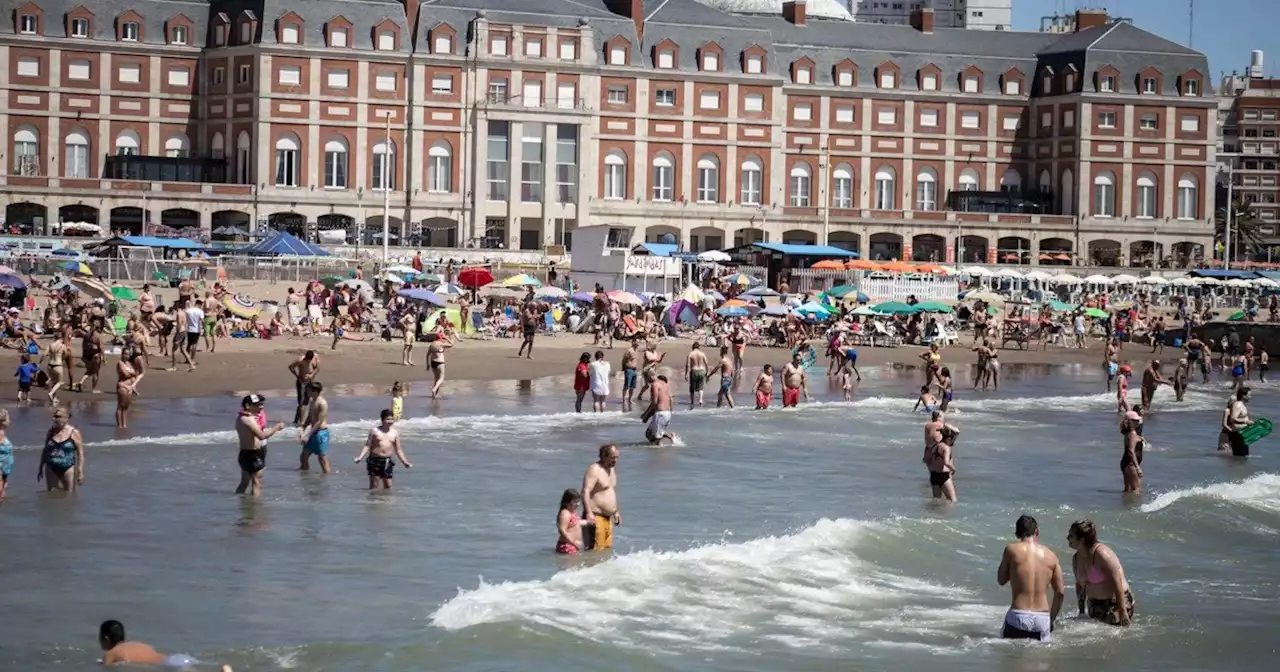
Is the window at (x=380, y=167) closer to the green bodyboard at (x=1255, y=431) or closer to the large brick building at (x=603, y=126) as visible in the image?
the large brick building at (x=603, y=126)

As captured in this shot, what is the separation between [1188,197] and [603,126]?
3091 cm

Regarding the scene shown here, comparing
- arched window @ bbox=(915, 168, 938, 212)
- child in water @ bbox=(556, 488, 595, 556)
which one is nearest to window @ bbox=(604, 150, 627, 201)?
arched window @ bbox=(915, 168, 938, 212)

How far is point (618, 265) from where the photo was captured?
6412 cm

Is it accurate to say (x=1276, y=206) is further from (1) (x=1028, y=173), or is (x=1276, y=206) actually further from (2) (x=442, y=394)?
(2) (x=442, y=394)

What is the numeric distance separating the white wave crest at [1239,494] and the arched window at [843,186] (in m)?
62.8

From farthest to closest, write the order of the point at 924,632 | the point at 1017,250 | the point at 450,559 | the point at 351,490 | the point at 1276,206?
the point at 1276,206, the point at 1017,250, the point at 351,490, the point at 450,559, the point at 924,632

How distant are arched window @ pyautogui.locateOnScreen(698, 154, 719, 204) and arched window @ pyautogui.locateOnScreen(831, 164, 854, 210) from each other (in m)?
6.68

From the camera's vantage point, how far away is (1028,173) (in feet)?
315

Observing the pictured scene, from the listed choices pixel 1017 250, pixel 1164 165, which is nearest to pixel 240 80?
pixel 1017 250

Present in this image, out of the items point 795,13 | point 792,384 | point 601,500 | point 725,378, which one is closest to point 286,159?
point 795,13

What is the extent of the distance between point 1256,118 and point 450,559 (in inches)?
4904

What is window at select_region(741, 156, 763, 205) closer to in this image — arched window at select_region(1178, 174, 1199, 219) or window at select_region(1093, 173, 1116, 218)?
window at select_region(1093, 173, 1116, 218)

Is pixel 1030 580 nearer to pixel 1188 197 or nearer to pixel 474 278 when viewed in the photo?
pixel 474 278

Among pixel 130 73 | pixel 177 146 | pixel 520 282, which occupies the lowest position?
pixel 520 282
